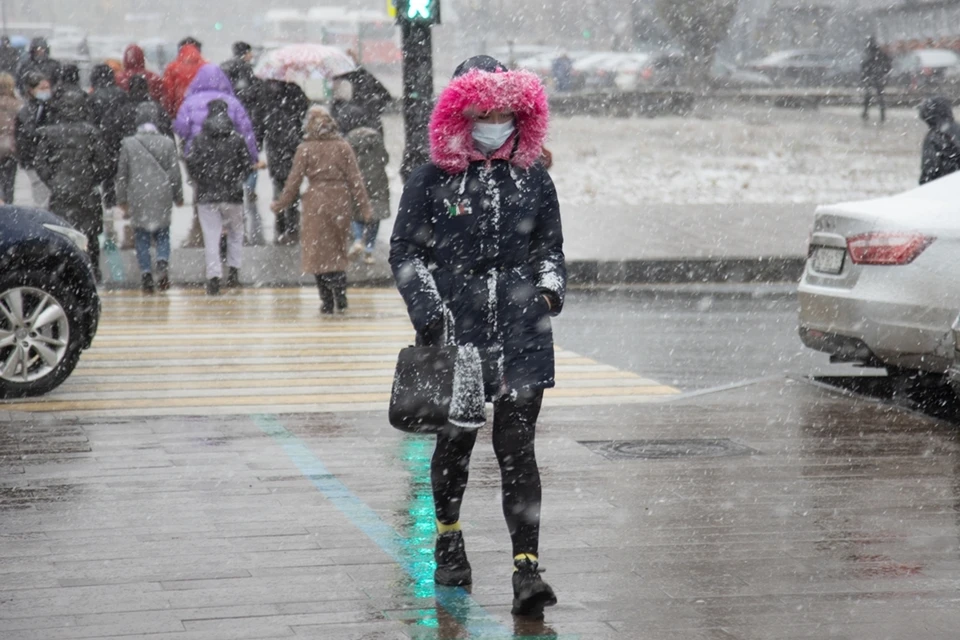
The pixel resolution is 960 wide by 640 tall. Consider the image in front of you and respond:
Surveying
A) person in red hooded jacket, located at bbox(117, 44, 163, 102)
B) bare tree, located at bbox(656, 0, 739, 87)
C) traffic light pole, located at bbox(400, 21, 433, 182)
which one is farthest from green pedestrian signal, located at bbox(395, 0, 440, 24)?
bare tree, located at bbox(656, 0, 739, 87)

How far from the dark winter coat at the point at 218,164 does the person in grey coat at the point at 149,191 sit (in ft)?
0.98

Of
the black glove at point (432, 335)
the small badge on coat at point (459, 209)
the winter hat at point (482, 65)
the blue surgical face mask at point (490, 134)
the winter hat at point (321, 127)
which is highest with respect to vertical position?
the winter hat at point (482, 65)

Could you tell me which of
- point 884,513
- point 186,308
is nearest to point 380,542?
point 884,513

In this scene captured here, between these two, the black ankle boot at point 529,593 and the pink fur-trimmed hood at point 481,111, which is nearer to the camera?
the black ankle boot at point 529,593

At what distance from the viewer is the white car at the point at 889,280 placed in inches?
372

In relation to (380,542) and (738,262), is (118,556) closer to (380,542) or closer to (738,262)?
(380,542)

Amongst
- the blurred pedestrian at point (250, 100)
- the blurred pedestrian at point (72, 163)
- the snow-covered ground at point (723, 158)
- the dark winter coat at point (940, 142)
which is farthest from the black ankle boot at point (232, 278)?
the dark winter coat at point (940, 142)

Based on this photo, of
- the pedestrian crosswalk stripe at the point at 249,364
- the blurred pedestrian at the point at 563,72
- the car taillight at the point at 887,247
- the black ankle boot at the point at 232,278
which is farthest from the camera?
the blurred pedestrian at the point at 563,72

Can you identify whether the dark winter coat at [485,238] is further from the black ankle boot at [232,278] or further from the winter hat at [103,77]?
the winter hat at [103,77]

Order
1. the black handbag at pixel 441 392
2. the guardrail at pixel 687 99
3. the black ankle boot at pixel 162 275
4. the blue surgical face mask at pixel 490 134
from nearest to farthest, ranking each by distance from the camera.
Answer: the black handbag at pixel 441 392 → the blue surgical face mask at pixel 490 134 → the black ankle boot at pixel 162 275 → the guardrail at pixel 687 99

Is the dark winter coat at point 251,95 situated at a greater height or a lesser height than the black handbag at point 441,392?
greater

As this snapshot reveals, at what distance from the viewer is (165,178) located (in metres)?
15.3

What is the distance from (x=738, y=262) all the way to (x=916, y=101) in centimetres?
2697

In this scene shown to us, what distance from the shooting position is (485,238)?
5723 mm
